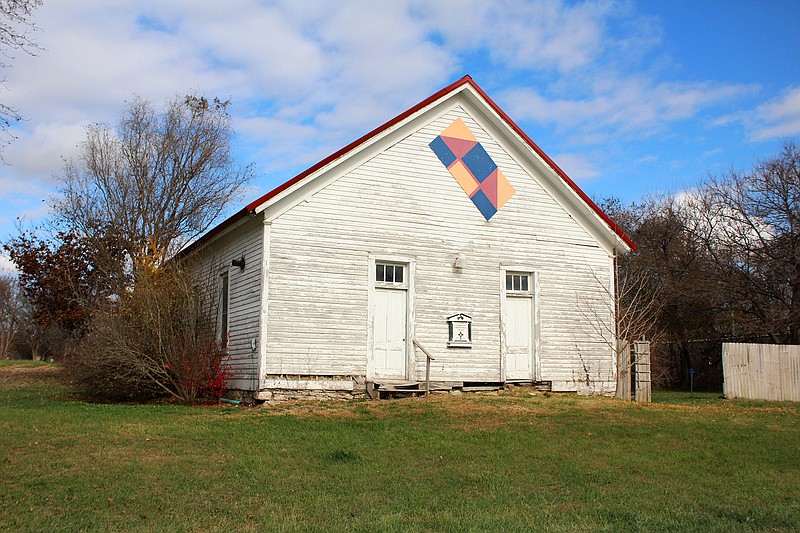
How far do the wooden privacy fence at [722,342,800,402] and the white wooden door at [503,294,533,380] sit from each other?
7.22 metres

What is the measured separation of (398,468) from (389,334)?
744 centimetres

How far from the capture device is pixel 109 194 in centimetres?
3362

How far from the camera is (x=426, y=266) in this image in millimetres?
17359

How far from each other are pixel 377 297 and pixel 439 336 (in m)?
1.69

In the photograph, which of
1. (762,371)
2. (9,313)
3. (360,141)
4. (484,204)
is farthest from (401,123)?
(9,313)

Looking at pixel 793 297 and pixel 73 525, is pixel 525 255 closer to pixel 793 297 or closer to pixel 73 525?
pixel 73 525

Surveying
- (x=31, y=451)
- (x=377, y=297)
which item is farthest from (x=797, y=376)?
(x=31, y=451)

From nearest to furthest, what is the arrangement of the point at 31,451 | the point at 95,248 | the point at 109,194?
the point at 31,451
the point at 95,248
the point at 109,194

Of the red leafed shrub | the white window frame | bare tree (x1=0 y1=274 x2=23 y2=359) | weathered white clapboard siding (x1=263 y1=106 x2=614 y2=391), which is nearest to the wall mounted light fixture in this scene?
the red leafed shrub

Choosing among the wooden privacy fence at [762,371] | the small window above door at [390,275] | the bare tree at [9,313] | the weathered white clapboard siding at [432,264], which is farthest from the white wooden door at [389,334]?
the bare tree at [9,313]

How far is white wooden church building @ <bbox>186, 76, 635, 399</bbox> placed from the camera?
1617 cm

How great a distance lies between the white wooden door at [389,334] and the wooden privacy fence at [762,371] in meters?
10.5

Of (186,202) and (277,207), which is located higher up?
(186,202)

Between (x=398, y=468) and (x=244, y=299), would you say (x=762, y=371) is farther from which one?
(x=398, y=468)
